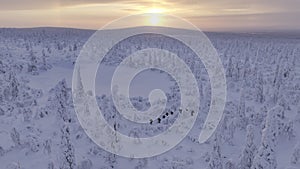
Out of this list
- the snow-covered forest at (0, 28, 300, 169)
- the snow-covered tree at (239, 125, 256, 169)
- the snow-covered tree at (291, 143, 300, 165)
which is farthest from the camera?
the snow-covered tree at (291, 143, 300, 165)

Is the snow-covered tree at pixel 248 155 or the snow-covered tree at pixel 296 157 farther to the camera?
the snow-covered tree at pixel 296 157

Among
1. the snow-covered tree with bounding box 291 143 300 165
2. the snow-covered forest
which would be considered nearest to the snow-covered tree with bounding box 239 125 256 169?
the snow-covered forest

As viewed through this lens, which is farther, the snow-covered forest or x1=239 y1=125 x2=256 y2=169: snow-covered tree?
the snow-covered forest

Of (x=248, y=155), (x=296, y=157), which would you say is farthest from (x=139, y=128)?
(x=296, y=157)

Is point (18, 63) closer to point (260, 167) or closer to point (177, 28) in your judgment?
point (260, 167)

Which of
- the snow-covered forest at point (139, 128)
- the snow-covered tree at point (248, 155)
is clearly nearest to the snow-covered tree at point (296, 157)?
the snow-covered forest at point (139, 128)

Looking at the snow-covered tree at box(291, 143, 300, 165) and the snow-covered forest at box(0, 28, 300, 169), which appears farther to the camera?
the snow-covered tree at box(291, 143, 300, 165)

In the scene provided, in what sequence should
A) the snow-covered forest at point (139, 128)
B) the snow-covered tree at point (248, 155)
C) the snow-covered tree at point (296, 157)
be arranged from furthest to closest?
the snow-covered tree at point (296, 157) < the snow-covered forest at point (139, 128) < the snow-covered tree at point (248, 155)

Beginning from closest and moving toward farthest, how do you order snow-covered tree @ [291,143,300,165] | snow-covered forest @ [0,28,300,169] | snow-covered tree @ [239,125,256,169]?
snow-covered tree @ [239,125,256,169], snow-covered forest @ [0,28,300,169], snow-covered tree @ [291,143,300,165]

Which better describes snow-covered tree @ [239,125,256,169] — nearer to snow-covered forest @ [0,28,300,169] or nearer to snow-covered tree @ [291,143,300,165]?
snow-covered forest @ [0,28,300,169]

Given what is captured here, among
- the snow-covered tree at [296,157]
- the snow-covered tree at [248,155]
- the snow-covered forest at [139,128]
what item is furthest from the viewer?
the snow-covered tree at [296,157]

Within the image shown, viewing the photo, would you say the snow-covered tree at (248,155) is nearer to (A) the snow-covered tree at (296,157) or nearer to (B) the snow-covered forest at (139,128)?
(B) the snow-covered forest at (139,128)

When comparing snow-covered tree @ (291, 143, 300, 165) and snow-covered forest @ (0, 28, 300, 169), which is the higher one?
snow-covered forest @ (0, 28, 300, 169)

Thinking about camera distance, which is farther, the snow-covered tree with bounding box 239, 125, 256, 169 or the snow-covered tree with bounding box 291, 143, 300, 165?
the snow-covered tree with bounding box 291, 143, 300, 165
